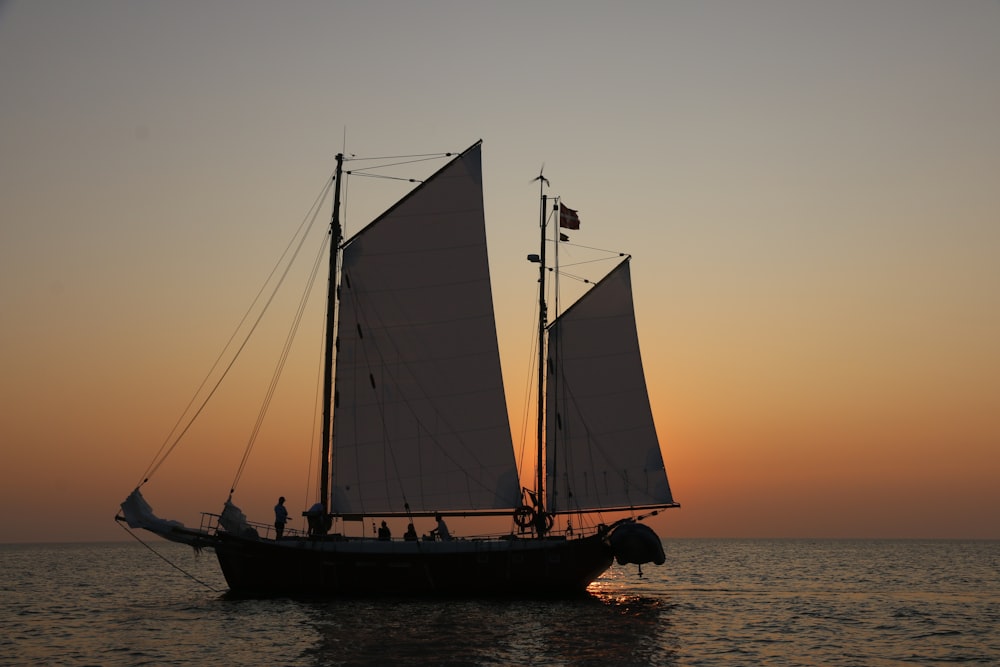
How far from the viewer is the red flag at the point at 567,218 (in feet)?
185

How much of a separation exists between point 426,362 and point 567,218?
1335 cm

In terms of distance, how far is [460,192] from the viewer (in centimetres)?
4894

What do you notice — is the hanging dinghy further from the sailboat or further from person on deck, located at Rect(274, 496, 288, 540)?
person on deck, located at Rect(274, 496, 288, 540)

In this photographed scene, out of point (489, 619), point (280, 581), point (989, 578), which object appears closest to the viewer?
point (489, 619)

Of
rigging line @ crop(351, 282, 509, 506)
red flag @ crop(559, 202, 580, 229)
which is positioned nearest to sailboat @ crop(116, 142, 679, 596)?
rigging line @ crop(351, 282, 509, 506)

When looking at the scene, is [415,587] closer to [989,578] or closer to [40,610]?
[40,610]

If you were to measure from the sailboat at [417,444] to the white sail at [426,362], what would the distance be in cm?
5

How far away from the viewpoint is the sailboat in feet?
155

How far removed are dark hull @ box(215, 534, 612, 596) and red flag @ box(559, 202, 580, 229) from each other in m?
17.9

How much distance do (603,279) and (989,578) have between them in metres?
62.4

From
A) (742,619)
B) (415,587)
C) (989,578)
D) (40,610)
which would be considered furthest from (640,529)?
(989,578)

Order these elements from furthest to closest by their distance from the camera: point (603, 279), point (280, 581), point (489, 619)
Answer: point (603, 279) < point (280, 581) < point (489, 619)

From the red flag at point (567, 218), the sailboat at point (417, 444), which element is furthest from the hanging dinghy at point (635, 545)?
the red flag at point (567, 218)

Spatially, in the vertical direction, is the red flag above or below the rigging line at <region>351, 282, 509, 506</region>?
above
